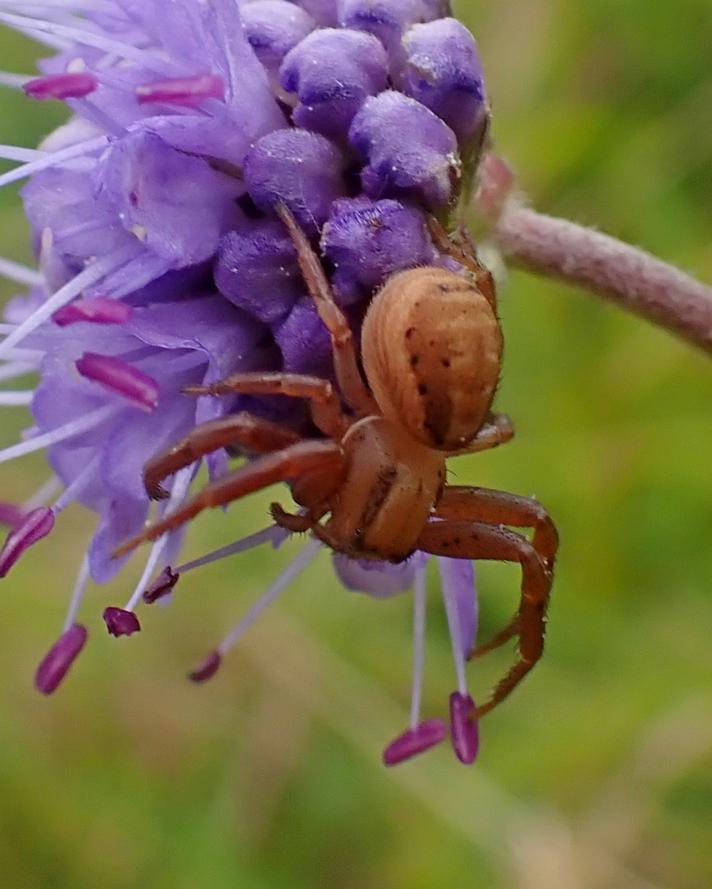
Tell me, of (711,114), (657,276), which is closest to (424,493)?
(657,276)

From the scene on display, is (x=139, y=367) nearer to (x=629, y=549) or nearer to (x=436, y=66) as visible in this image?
(x=436, y=66)

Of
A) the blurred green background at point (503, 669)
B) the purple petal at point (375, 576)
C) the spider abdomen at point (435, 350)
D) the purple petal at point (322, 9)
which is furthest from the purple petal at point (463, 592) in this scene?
the blurred green background at point (503, 669)

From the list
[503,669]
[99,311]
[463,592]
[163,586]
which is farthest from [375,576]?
[503,669]

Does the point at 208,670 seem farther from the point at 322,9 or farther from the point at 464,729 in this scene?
the point at 322,9

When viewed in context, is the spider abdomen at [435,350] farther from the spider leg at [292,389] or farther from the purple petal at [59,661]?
the purple petal at [59,661]

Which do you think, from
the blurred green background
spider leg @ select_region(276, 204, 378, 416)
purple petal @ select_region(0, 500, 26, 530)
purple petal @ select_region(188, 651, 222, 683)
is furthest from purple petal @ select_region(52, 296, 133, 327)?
the blurred green background

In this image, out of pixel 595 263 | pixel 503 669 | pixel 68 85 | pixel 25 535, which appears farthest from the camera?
pixel 503 669
